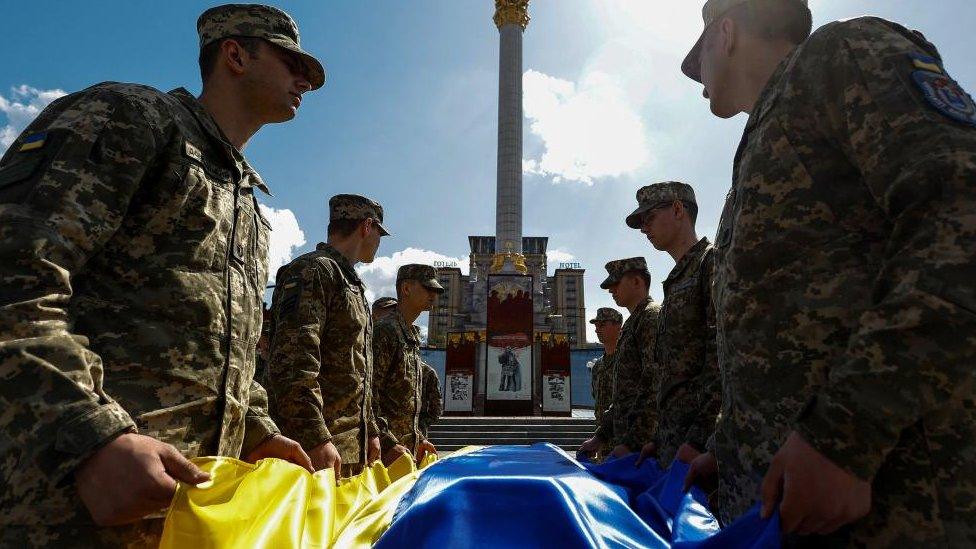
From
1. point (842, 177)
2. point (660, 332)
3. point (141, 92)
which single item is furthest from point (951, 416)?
point (660, 332)

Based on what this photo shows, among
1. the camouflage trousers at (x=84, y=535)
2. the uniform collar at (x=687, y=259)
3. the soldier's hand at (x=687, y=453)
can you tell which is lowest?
the camouflage trousers at (x=84, y=535)

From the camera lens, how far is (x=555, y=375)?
18.1 metres

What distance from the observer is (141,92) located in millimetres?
1437

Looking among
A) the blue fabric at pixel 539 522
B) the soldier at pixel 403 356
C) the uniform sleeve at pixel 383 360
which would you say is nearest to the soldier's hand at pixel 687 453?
the blue fabric at pixel 539 522

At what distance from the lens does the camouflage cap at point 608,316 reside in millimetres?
8156

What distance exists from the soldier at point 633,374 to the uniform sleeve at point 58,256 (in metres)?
3.20

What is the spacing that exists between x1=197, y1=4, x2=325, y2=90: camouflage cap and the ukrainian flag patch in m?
0.88

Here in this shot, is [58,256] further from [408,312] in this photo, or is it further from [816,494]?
[408,312]

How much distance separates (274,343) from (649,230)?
249cm

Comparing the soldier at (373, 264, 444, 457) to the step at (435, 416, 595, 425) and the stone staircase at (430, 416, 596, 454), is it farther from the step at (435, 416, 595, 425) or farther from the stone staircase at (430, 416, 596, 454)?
the step at (435, 416, 595, 425)

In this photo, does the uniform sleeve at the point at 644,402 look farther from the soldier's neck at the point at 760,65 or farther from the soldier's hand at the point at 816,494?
the soldier's hand at the point at 816,494

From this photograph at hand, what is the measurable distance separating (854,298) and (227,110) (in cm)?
197

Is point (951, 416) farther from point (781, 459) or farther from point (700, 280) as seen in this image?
point (700, 280)

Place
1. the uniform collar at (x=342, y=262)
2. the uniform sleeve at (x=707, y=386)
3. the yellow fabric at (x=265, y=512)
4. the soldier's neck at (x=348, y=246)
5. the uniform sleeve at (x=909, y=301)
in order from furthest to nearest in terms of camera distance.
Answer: the soldier's neck at (x=348, y=246), the uniform collar at (x=342, y=262), the uniform sleeve at (x=707, y=386), the yellow fabric at (x=265, y=512), the uniform sleeve at (x=909, y=301)
